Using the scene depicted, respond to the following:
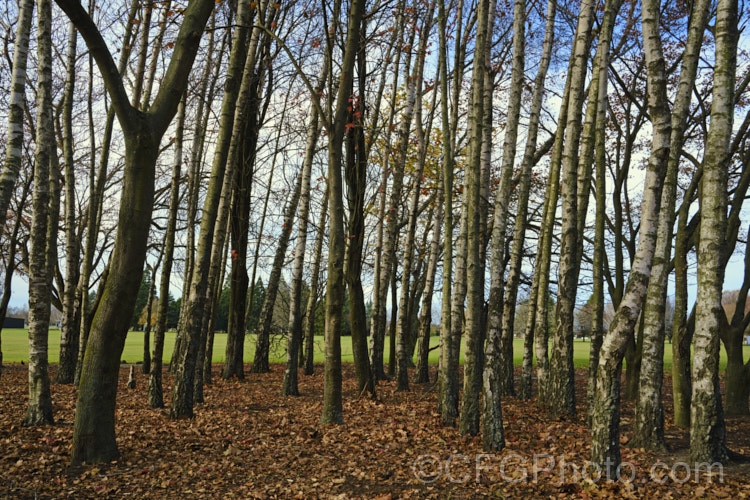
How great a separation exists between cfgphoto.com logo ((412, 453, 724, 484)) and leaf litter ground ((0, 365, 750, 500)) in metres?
0.02

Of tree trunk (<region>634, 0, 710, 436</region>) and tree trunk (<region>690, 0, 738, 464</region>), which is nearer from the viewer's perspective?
tree trunk (<region>690, 0, 738, 464</region>)

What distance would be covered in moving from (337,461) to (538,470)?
2172 millimetres

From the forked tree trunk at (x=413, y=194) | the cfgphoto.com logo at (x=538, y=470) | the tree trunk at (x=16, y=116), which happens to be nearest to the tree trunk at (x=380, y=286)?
the forked tree trunk at (x=413, y=194)

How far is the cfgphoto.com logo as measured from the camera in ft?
15.5

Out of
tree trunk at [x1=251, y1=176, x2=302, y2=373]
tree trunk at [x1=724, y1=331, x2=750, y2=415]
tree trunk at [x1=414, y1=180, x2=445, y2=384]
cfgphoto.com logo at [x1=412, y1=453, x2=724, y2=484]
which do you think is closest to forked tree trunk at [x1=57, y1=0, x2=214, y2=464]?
cfgphoto.com logo at [x1=412, y1=453, x2=724, y2=484]

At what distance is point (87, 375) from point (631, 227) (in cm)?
1258

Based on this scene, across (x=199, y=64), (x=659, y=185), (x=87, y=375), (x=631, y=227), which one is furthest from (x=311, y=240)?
(x=659, y=185)

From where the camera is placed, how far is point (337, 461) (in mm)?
5633

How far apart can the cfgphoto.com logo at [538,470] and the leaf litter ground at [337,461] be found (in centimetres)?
2

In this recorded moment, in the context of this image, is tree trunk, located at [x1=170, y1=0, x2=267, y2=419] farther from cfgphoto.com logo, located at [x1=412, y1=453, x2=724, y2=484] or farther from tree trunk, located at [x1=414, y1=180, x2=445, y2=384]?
tree trunk, located at [x1=414, y1=180, x2=445, y2=384]

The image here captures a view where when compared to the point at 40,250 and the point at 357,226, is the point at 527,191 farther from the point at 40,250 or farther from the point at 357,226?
the point at 40,250

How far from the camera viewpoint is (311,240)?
18.1 meters

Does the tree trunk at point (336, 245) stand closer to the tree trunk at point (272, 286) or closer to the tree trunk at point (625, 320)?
the tree trunk at point (625, 320)

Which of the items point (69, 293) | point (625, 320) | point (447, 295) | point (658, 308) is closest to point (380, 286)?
point (447, 295)
